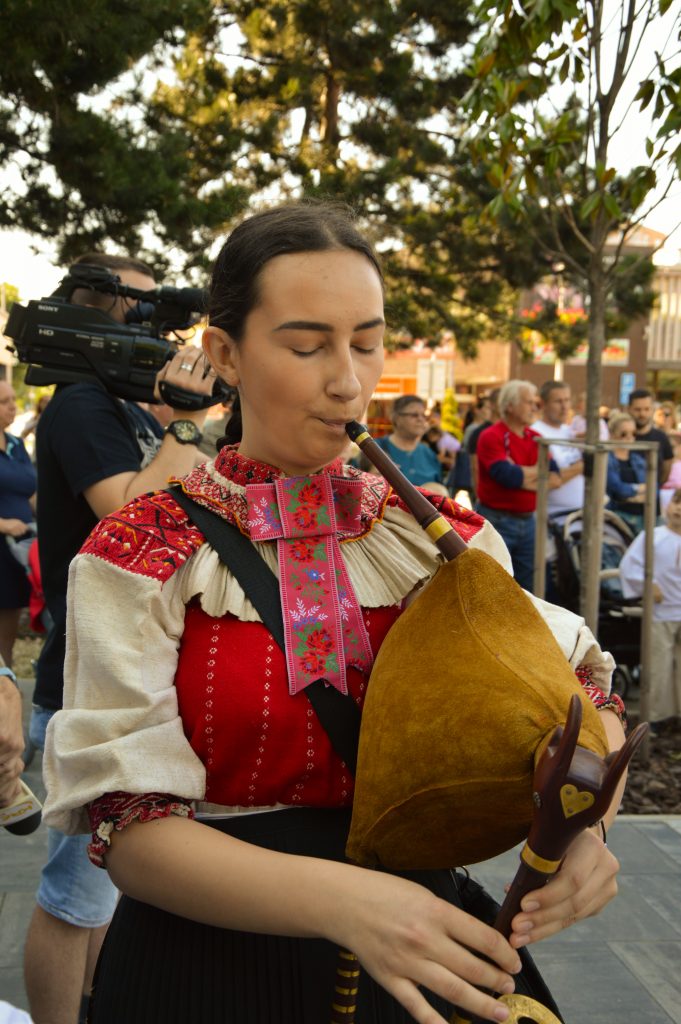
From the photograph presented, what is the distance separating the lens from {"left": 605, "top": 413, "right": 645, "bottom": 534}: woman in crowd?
714cm

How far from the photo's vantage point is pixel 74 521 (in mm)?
2301

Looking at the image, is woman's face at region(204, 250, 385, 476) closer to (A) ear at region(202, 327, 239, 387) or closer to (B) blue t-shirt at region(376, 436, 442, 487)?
(A) ear at region(202, 327, 239, 387)

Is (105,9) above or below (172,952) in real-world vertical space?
above

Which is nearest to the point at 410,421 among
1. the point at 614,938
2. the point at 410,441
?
the point at 410,441

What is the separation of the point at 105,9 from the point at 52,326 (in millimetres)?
5186

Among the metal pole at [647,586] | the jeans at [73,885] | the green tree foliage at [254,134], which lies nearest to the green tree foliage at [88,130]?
the green tree foliage at [254,134]

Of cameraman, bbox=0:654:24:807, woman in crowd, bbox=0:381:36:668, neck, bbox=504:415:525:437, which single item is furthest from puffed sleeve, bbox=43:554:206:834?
neck, bbox=504:415:525:437

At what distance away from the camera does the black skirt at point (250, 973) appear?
1.23 m

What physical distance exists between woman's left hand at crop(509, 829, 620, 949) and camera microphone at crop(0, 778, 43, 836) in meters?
0.72

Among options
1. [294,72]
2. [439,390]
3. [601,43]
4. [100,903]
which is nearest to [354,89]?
[294,72]

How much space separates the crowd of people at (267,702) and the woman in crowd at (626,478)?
18.8 feet

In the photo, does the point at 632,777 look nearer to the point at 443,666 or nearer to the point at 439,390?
the point at 443,666

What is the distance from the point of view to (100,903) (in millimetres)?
2209

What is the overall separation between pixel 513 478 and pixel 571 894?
18.1 feet
